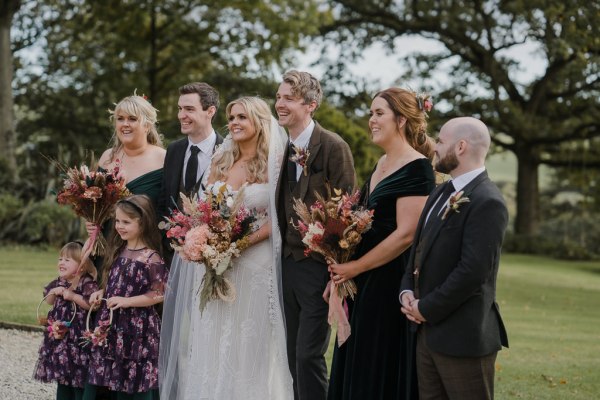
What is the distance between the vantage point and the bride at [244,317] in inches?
231

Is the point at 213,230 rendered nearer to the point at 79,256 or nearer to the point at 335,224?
the point at 335,224

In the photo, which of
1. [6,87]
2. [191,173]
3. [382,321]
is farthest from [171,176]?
[6,87]

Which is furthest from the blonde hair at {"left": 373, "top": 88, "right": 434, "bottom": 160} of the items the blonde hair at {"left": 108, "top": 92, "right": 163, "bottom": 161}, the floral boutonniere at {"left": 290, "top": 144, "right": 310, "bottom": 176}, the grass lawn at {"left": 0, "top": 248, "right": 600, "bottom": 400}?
the grass lawn at {"left": 0, "top": 248, "right": 600, "bottom": 400}

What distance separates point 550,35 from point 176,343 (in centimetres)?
2285

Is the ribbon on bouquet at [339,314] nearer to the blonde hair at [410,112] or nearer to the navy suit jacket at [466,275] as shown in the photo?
the navy suit jacket at [466,275]

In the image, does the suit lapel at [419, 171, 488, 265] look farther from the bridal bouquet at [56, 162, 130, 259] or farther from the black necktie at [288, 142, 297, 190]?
the bridal bouquet at [56, 162, 130, 259]

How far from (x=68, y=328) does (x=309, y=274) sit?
1.84m

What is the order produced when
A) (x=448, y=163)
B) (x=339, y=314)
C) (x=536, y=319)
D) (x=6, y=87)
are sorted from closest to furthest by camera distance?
(x=448, y=163) → (x=339, y=314) → (x=536, y=319) → (x=6, y=87)

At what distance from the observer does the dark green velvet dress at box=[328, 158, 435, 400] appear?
5.12 metres

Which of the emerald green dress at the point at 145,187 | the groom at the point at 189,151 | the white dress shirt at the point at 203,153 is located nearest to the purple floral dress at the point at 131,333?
the emerald green dress at the point at 145,187

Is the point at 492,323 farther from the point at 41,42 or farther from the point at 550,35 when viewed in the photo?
the point at 41,42

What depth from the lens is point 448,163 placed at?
455 centimetres

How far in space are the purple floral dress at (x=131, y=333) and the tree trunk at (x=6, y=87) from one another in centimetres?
1756

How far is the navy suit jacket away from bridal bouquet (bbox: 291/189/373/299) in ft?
1.90
